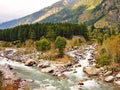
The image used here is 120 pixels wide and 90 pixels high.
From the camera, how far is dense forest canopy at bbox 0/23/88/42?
6150 inches

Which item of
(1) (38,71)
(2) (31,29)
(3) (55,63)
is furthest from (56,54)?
(2) (31,29)

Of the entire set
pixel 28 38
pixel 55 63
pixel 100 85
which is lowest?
pixel 100 85

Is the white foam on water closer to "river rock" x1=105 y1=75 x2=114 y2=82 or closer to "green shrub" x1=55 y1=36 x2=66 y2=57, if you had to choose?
"river rock" x1=105 y1=75 x2=114 y2=82

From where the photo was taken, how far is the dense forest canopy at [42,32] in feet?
512

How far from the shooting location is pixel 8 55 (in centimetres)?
13562

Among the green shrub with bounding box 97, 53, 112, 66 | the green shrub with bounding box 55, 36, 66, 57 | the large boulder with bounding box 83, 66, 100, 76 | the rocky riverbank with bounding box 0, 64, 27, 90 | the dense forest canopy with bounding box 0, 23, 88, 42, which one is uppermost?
the dense forest canopy with bounding box 0, 23, 88, 42

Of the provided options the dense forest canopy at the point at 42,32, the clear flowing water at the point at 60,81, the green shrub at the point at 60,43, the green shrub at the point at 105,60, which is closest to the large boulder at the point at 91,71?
the clear flowing water at the point at 60,81

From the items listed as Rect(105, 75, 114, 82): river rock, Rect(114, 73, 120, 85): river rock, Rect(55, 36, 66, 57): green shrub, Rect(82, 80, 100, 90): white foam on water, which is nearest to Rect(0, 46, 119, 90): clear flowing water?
Rect(82, 80, 100, 90): white foam on water

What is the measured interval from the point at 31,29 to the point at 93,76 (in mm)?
88689

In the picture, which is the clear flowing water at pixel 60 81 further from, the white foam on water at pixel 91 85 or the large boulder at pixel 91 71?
the large boulder at pixel 91 71

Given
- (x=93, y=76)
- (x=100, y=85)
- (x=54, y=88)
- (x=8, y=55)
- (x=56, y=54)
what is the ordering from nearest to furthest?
1. (x=54, y=88)
2. (x=100, y=85)
3. (x=93, y=76)
4. (x=56, y=54)
5. (x=8, y=55)

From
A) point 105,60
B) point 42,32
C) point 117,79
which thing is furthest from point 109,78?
point 42,32

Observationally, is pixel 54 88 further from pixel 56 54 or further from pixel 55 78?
pixel 56 54

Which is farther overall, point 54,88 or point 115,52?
point 115,52
